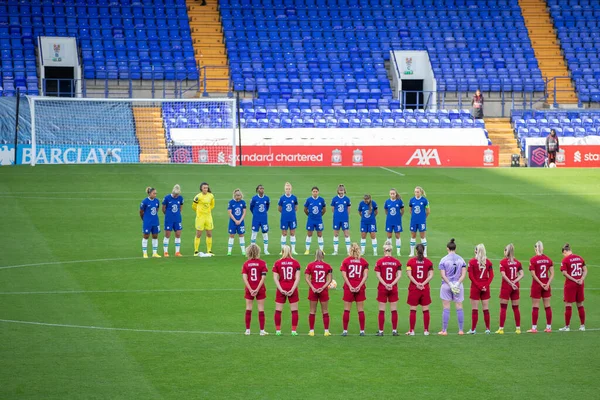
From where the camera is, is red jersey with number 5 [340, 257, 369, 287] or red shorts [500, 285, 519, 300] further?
red shorts [500, 285, 519, 300]

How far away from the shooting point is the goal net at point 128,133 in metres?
39.7

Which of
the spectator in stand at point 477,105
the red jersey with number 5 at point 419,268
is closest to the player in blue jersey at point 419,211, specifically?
the red jersey with number 5 at point 419,268

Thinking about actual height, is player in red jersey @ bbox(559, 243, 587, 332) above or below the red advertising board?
below

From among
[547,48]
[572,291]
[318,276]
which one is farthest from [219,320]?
[547,48]

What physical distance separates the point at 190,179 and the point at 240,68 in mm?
13403

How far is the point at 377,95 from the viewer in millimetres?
48562

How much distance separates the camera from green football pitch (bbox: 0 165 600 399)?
45.9ft

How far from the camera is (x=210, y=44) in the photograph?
5056 centimetres

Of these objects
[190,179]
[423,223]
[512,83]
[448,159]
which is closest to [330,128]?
[448,159]

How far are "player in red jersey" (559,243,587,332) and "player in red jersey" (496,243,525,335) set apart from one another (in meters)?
0.82

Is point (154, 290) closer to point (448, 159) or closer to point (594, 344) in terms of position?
point (594, 344)

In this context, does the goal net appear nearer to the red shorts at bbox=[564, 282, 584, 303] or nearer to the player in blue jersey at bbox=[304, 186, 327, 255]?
the player in blue jersey at bbox=[304, 186, 327, 255]

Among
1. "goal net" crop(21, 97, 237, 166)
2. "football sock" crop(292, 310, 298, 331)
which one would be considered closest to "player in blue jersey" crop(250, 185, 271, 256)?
"football sock" crop(292, 310, 298, 331)

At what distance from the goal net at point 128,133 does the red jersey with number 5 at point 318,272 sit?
78.5 feet
